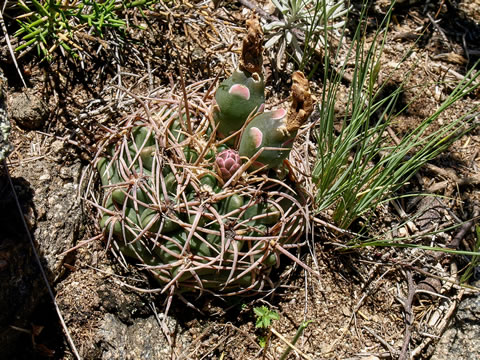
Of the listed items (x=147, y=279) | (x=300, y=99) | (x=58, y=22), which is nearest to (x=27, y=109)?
(x=58, y=22)

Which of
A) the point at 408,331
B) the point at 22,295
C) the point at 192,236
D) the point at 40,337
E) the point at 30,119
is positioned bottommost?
the point at 408,331

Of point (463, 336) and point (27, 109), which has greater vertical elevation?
point (27, 109)

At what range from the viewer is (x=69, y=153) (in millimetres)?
1927

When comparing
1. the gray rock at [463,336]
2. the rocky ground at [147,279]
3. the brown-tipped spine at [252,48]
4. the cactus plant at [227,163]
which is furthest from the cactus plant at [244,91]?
the gray rock at [463,336]

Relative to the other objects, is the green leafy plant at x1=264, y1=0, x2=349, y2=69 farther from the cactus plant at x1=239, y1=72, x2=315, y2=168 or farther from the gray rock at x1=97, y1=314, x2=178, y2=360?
the gray rock at x1=97, y1=314, x2=178, y2=360

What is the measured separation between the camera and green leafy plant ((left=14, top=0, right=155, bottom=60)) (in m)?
1.83

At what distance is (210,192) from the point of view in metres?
1.57

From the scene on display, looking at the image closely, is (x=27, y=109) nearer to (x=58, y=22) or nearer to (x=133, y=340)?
(x=58, y=22)

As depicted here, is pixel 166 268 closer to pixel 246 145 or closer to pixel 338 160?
pixel 246 145

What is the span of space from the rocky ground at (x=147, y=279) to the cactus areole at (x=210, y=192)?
16 centimetres

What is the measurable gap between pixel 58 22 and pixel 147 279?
109cm

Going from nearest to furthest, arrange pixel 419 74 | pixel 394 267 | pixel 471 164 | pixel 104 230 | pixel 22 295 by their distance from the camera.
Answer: pixel 22 295, pixel 104 230, pixel 394 267, pixel 471 164, pixel 419 74

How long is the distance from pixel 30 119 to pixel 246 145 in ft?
3.02

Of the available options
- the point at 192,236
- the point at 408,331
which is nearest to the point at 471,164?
the point at 408,331
